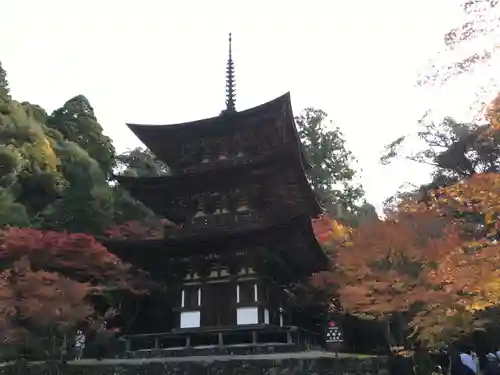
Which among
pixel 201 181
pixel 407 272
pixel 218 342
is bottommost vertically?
pixel 218 342

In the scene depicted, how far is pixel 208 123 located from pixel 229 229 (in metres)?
5.27

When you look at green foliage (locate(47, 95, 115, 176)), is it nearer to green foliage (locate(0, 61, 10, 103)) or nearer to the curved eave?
green foliage (locate(0, 61, 10, 103))

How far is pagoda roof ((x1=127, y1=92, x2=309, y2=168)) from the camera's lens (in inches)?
A: 819

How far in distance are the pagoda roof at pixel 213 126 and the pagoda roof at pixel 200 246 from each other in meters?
5.11

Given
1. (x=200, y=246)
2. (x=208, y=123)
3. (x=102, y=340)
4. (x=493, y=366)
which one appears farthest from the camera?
(x=208, y=123)

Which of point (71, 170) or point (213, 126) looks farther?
point (71, 170)

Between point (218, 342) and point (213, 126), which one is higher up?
point (213, 126)

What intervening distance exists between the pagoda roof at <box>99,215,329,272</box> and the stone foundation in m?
3.82

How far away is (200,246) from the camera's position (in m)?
18.9

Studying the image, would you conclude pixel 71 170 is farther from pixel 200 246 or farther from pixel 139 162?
pixel 200 246

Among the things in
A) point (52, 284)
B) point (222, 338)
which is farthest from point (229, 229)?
point (52, 284)

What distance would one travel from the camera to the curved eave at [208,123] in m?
20.6

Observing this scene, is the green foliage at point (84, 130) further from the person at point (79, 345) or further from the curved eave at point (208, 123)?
the person at point (79, 345)

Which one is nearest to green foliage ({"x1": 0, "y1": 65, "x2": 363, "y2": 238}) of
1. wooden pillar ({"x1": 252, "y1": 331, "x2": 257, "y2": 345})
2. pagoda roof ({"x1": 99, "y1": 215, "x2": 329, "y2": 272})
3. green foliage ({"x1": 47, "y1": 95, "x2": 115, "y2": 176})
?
green foliage ({"x1": 47, "y1": 95, "x2": 115, "y2": 176})
